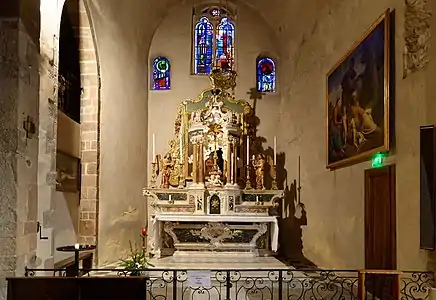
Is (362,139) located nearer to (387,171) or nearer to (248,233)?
(387,171)

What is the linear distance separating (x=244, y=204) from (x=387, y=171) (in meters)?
5.46

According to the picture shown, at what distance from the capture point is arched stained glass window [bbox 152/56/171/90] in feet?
47.7

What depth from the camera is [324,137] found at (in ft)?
35.0

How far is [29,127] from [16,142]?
30 centimetres

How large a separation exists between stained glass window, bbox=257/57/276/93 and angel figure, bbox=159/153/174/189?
Answer: 10.5ft

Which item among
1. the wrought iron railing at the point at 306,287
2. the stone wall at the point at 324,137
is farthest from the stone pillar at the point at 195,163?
the wrought iron railing at the point at 306,287

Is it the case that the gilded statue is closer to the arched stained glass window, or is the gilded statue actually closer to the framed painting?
the framed painting

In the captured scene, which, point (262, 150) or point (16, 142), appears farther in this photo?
point (262, 150)

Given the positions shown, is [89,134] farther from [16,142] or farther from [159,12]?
[16,142]

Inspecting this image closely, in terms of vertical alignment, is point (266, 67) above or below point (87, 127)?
above

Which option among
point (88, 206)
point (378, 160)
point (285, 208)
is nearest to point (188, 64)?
point (285, 208)

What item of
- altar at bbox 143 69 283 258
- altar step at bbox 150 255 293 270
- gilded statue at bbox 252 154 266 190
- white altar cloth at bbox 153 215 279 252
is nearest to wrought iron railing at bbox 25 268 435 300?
altar step at bbox 150 255 293 270

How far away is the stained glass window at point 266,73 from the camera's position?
14839mm

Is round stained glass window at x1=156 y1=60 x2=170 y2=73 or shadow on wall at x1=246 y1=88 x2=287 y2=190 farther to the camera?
round stained glass window at x1=156 y1=60 x2=170 y2=73
